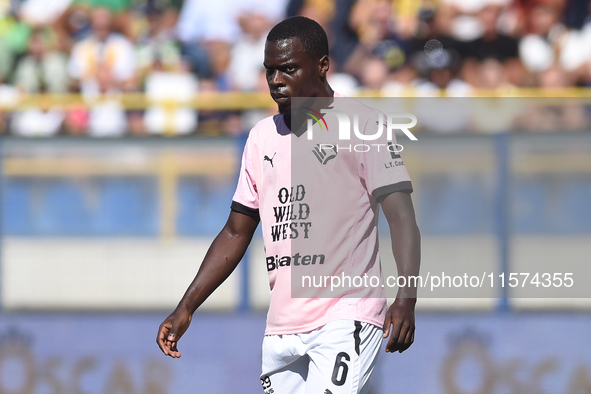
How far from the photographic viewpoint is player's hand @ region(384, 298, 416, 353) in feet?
7.77

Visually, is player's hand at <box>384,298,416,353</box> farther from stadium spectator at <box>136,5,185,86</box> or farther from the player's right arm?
stadium spectator at <box>136,5,185,86</box>

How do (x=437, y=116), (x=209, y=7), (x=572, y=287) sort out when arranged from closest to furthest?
1. (x=572, y=287)
2. (x=437, y=116)
3. (x=209, y=7)

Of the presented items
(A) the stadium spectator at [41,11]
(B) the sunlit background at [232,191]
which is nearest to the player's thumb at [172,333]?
(B) the sunlit background at [232,191]

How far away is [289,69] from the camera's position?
2678 millimetres

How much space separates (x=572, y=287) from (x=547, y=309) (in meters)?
0.29

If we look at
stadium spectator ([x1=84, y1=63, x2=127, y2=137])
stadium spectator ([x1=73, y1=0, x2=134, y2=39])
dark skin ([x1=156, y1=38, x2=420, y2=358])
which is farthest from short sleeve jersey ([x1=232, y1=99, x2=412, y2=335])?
stadium spectator ([x1=73, y1=0, x2=134, y2=39])

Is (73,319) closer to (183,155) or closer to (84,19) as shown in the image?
(183,155)

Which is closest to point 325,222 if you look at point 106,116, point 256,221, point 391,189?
point 391,189

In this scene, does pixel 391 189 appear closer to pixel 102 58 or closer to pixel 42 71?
pixel 102 58

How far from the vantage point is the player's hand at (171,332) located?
2.81m

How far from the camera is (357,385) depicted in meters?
2.64

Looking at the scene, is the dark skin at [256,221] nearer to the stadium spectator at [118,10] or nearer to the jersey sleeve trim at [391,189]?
the jersey sleeve trim at [391,189]

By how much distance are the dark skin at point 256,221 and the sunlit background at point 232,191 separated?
2.33 metres

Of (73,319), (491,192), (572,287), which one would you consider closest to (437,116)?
(491,192)
